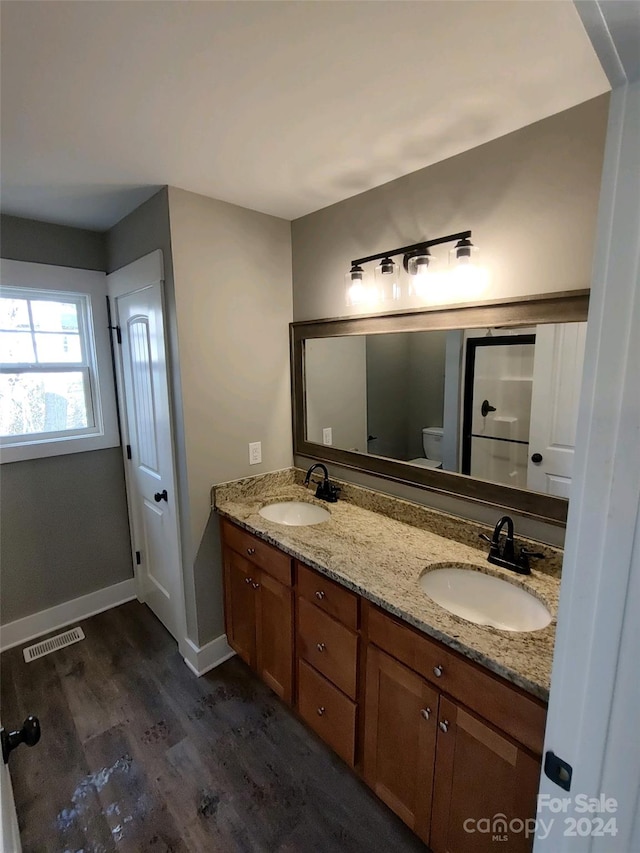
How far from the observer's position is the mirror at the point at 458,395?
4.66 feet

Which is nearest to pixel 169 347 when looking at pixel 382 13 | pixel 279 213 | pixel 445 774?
pixel 279 213

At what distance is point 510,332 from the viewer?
1512mm

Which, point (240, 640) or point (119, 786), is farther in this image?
point (240, 640)

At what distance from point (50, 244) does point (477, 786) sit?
3.08 m

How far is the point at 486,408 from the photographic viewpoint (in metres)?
1.64

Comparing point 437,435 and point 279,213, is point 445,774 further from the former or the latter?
point 279,213

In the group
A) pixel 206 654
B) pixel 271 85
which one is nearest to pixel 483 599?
pixel 206 654

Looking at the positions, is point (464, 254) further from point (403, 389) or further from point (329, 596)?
point (329, 596)

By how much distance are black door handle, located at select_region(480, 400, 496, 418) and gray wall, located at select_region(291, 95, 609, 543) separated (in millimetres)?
381

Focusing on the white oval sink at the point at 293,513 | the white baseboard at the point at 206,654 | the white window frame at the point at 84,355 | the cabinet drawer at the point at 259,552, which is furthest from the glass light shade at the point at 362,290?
the white baseboard at the point at 206,654

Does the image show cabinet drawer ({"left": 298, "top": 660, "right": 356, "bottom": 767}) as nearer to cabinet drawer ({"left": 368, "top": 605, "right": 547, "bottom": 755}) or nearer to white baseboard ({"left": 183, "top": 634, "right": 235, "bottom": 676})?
cabinet drawer ({"left": 368, "top": 605, "right": 547, "bottom": 755})

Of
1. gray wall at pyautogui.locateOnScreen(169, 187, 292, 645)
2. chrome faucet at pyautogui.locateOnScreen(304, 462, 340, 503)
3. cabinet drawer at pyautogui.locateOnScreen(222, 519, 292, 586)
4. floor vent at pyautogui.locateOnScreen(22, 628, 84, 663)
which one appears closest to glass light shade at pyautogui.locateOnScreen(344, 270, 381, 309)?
gray wall at pyautogui.locateOnScreen(169, 187, 292, 645)

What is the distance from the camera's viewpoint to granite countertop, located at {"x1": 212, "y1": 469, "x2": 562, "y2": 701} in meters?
1.06

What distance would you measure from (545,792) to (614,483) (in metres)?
0.57
